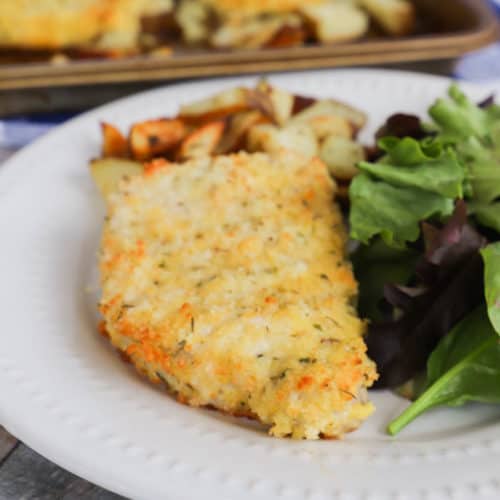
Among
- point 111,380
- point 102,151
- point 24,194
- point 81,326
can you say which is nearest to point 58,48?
point 102,151

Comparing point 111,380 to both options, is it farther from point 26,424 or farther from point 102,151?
point 102,151

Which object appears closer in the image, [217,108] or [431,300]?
[431,300]

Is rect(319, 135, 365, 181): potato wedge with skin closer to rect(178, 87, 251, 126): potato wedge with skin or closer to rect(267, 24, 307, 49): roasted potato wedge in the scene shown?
rect(178, 87, 251, 126): potato wedge with skin

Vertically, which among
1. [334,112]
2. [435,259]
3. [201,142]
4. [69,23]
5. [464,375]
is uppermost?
[69,23]

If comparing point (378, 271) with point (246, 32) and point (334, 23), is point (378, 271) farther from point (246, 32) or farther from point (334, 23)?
point (246, 32)

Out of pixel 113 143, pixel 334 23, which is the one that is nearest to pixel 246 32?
pixel 334 23

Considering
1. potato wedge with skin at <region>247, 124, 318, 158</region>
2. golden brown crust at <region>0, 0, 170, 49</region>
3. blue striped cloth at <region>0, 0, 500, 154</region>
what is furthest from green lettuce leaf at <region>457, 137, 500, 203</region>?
golden brown crust at <region>0, 0, 170, 49</region>
